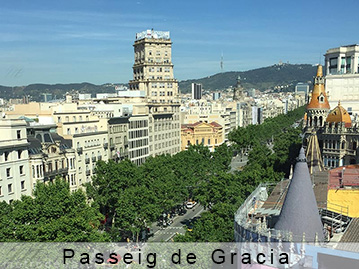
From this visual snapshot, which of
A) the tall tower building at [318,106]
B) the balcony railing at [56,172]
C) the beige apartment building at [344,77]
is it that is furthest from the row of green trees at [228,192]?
the beige apartment building at [344,77]

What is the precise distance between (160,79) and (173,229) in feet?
200

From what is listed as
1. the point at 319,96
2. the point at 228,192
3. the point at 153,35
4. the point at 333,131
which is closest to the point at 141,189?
the point at 228,192

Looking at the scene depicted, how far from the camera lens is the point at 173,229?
64.4 m

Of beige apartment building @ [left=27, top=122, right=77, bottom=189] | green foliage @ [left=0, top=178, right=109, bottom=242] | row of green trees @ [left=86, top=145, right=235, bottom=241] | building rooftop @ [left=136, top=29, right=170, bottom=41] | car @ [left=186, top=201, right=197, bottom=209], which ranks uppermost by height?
building rooftop @ [left=136, top=29, right=170, bottom=41]

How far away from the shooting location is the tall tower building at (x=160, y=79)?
113m

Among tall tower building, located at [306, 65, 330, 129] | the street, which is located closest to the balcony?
the street

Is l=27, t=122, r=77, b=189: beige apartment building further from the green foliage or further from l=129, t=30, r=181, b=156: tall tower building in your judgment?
l=129, t=30, r=181, b=156: tall tower building

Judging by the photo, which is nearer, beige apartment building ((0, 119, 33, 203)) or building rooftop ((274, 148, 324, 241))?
building rooftop ((274, 148, 324, 241))

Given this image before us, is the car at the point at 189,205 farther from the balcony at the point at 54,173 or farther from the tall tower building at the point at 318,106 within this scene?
the tall tower building at the point at 318,106

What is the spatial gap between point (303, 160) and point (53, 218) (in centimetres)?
2821

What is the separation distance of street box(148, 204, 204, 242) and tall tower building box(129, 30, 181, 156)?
38288mm

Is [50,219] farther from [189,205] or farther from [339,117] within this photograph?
→ [339,117]

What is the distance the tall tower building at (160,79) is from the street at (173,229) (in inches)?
1507

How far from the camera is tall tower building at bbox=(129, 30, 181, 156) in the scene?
112688mm
